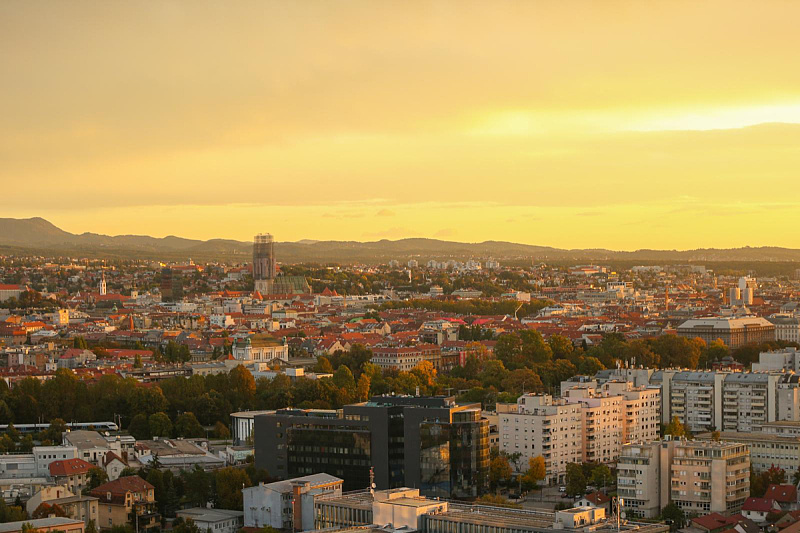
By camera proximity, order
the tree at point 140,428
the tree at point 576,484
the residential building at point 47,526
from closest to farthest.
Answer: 1. the residential building at point 47,526
2. the tree at point 576,484
3. the tree at point 140,428

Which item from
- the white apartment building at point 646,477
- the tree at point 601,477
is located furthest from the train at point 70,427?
the white apartment building at point 646,477

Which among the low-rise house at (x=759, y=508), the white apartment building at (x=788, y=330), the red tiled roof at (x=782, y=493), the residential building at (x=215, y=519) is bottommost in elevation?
the residential building at (x=215, y=519)

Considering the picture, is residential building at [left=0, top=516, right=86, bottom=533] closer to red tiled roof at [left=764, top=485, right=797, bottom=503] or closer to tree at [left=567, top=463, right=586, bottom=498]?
tree at [left=567, top=463, right=586, bottom=498]

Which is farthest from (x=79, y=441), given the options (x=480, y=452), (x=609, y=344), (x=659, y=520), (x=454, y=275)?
(x=454, y=275)

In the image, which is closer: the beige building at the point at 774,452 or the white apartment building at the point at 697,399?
the beige building at the point at 774,452

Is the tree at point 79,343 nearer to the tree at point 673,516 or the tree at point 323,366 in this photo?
the tree at point 323,366

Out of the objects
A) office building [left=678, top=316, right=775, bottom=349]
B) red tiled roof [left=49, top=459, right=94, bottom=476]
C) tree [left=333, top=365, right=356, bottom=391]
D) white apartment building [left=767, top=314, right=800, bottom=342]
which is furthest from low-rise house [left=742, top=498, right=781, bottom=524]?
white apartment building [left=767, top=314, right=800, bottom=342]

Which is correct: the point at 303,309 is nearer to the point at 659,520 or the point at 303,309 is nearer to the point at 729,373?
the point at 729,373
